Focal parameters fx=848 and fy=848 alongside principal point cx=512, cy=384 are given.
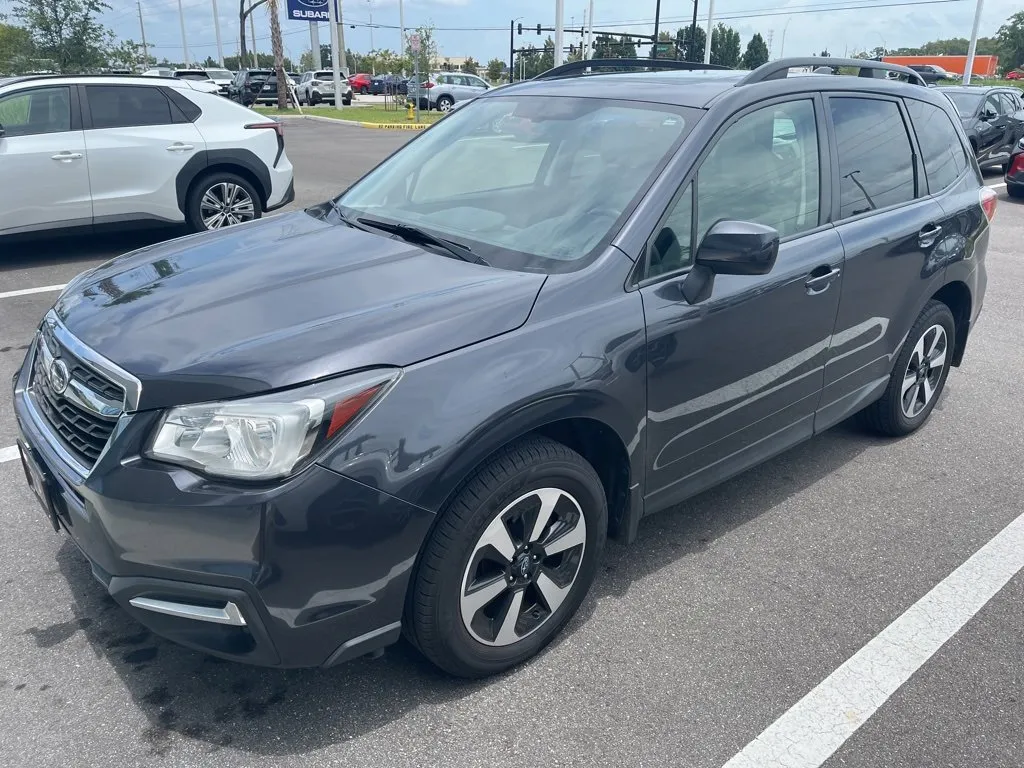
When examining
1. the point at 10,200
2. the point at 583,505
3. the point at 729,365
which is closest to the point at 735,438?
the point at 729,365

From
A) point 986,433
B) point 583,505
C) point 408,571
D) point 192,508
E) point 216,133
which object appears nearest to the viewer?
point 192,508

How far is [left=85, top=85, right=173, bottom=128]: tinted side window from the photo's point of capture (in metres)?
7.82

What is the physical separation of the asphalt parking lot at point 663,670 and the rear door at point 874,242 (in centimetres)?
59

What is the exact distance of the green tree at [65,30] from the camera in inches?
725

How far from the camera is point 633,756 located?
2383 mm

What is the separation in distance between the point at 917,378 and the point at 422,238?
111 inches

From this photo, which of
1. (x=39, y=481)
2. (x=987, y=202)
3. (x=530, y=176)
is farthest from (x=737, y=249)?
(x=987, y=202)

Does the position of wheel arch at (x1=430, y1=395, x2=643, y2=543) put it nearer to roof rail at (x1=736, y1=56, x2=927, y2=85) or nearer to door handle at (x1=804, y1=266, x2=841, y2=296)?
door handle at (x1=804, y1=266, x2=841, y2=296)

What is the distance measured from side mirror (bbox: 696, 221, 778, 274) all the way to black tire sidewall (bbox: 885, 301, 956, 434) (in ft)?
5.73

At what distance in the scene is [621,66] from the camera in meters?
4.25

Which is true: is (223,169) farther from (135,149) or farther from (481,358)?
(481,358)

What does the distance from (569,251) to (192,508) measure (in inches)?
56.4

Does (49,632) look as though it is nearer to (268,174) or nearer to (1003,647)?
(1003,647)

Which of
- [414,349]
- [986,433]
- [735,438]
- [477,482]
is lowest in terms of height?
[986,433]
